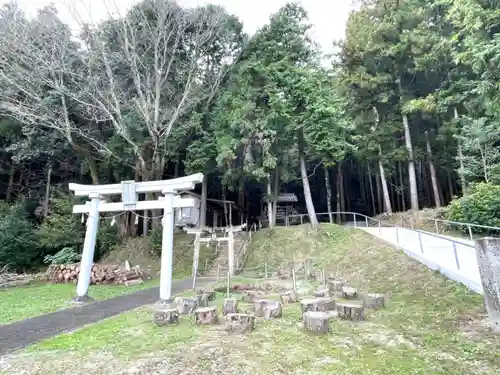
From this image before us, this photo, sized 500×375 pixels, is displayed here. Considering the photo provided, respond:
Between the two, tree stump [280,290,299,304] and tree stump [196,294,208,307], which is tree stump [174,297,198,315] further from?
tree stump [280,290,299,304]

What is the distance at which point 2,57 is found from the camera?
44.1ft

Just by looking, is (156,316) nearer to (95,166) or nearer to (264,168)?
(264,168)

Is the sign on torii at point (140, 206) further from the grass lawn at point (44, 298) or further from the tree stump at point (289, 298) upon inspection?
the tree stump at point (289, 298)

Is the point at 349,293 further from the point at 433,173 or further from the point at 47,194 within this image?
the point at 47,194

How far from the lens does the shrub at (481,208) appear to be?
11086mm

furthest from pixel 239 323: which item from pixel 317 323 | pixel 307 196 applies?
pixel 307 196

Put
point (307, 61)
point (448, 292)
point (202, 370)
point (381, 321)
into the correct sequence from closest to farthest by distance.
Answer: point (202, 370)
point (381, 321)
point (448, 292)
point (307, 61)

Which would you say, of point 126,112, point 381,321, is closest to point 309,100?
point 126,112

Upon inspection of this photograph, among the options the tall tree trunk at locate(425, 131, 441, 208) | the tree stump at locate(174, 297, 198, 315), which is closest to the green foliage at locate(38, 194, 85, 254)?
the tree stump at locate(174, 297, 198, 315)

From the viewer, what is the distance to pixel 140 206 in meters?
9.05

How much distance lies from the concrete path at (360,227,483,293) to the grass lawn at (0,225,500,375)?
0.21 m

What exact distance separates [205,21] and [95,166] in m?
8.74

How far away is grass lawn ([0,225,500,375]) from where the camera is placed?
11.3ft

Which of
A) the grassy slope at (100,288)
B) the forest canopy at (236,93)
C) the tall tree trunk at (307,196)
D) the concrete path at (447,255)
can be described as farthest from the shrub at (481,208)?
the grassy slope at (100,288)
